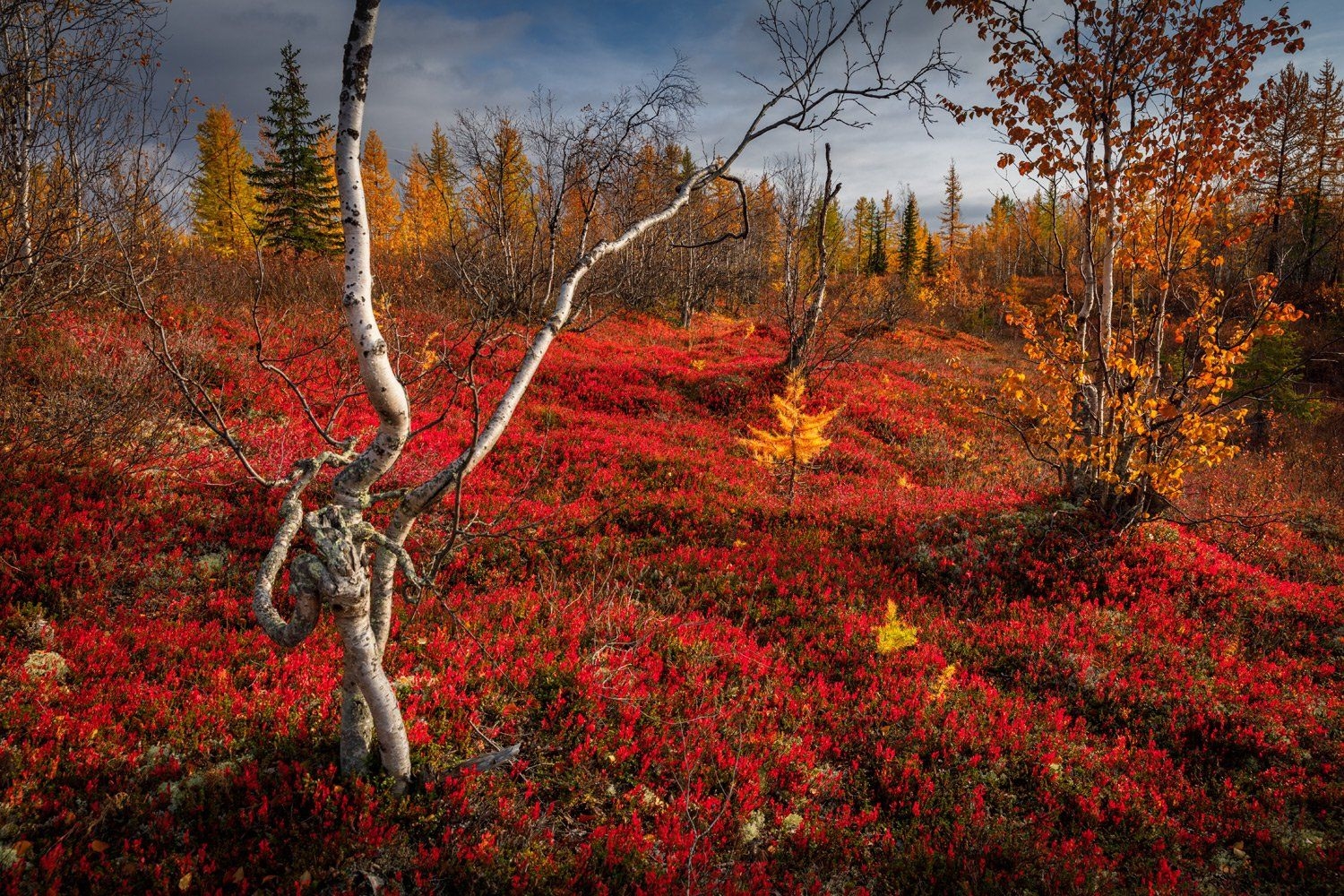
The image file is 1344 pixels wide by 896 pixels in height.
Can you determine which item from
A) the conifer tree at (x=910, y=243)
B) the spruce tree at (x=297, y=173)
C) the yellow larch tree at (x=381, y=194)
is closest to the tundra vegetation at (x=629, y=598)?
the spruce tree at (x=297, y=173)

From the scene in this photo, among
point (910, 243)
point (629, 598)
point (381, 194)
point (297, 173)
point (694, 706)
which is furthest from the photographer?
point (910, 243)

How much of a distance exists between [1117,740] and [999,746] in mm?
1202

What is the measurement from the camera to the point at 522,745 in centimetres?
475

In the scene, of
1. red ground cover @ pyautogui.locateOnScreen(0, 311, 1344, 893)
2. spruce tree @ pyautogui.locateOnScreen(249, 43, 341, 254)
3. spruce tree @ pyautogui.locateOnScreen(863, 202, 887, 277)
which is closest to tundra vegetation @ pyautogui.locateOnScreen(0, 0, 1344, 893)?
red ground cover @ pyautogui.locateOnScreen(0, 311, 1344, 893)

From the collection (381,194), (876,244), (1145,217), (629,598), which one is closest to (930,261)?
(876,244)

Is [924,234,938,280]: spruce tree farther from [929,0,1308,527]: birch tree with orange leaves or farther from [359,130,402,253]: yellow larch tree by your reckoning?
[929,0,1308,527]: birch tree with orange leaves

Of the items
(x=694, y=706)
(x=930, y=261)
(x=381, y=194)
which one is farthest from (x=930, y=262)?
(x=694, y=706)

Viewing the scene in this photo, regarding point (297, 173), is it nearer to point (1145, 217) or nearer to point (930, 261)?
point (1145, 217)

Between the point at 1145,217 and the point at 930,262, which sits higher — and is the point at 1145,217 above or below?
below

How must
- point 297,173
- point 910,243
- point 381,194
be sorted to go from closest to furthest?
point 297,173 < point 381,194 < point 910,243

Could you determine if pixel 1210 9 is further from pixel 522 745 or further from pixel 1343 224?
pixel 522 745

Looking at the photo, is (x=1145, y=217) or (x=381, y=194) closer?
(x=1145, y=217)

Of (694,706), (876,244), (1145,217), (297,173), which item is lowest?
(694,706)

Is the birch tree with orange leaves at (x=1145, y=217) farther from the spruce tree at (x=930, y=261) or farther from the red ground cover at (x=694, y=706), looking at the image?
the spruce tree at (x=930, y=261)
